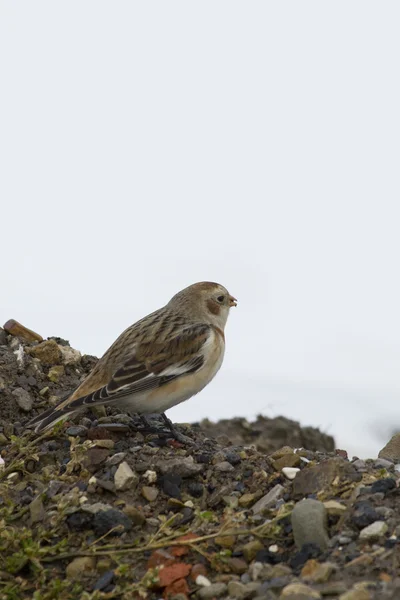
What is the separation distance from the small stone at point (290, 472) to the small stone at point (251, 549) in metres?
0.95

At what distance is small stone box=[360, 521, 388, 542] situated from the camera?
169 inches

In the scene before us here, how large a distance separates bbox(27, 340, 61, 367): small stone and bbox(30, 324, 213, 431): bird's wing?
0.99 m

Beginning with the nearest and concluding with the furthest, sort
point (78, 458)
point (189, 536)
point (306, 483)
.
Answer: point (189, 536) < point (306, 483) < point (78, 458)

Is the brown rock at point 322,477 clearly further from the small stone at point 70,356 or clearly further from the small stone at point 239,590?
the small stone at point 70,356

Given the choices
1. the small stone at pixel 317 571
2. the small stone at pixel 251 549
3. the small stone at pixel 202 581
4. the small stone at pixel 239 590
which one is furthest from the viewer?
the small stone at pixel 251 549

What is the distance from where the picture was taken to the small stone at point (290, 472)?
212 inches

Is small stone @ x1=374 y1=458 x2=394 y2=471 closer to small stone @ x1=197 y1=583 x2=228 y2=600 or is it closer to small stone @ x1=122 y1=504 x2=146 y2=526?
small stone @ x1=122 y1=504 x2=146 y2=526

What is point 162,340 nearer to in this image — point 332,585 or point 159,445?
point 159,445

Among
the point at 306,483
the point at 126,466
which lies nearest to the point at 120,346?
the point at 126,466

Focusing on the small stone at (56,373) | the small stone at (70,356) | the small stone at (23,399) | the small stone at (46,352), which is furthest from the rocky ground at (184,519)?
the small stone at (70,356)

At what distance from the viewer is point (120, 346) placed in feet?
21.7

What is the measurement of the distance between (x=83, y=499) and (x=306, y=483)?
4.29 ft

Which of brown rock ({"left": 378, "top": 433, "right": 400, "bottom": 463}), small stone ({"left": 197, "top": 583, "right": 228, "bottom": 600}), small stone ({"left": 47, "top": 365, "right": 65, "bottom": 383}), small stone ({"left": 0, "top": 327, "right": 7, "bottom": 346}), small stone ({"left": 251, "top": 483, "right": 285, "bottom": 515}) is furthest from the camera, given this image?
small stone ({"left": 0, "top": 327, "right": 7, "bottom": 346})

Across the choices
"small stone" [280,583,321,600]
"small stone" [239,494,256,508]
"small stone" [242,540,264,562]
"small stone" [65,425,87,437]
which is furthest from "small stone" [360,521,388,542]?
"small stone" [65,425,87,437]
